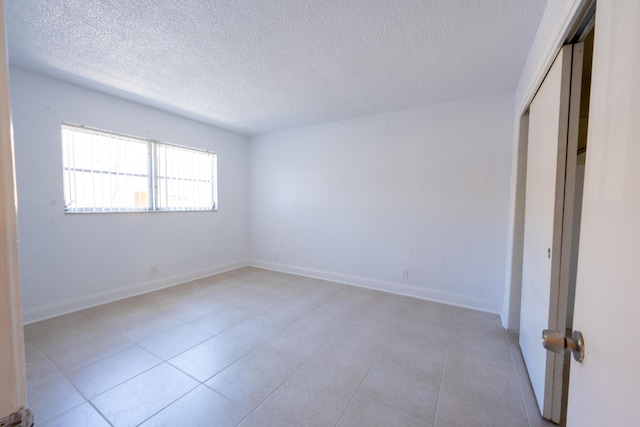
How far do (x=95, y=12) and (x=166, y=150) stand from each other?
2.22 m

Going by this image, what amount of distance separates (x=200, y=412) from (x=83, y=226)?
2.71 metres

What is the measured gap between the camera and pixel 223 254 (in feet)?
14.9

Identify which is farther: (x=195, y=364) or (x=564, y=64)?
(x=195, y=364)

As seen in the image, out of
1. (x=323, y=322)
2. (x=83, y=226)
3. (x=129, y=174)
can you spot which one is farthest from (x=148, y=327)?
(x=129, y=174)

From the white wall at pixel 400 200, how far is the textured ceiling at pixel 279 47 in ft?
1.53

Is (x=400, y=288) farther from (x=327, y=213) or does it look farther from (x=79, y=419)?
(x=79, y=419)

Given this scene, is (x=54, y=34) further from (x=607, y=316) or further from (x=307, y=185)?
(x=607, y=316)

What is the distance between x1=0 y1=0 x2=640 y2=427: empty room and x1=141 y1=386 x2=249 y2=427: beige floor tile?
0.01 meters

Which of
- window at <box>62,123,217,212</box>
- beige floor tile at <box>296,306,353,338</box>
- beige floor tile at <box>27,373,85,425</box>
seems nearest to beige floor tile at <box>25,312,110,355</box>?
beige floor tile at <box>27,373,85,425</box>

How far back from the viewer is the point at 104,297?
306cm

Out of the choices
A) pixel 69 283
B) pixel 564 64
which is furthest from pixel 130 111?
pixel 564 64

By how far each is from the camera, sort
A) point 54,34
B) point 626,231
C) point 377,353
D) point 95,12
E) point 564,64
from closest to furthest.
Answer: point 626,231 → point 564,64 → point 95,12 → point 54,34 → point 377,353

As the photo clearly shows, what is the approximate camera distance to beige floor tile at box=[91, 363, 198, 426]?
1.49m

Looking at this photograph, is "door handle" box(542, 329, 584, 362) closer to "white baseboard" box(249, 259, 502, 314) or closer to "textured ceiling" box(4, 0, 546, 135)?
"textured ceiling" box(4, 0, 546, 135)
